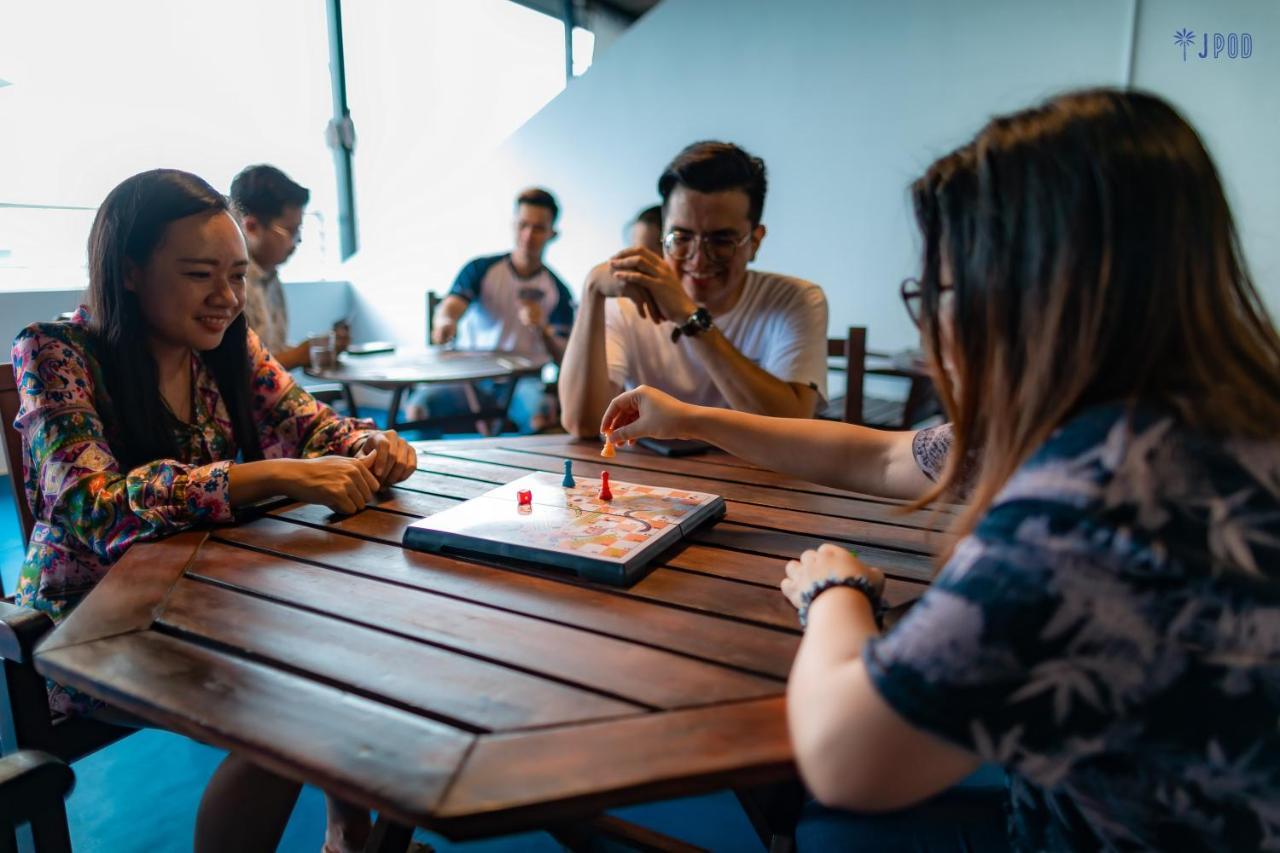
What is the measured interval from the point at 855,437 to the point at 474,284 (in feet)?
9.95

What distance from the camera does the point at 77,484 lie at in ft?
3.59

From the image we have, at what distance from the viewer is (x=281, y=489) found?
118cm

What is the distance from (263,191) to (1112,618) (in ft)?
9.96

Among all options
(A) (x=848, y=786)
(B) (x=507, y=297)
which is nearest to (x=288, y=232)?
(B) (x=507, y=297)

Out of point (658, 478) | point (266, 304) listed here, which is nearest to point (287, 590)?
point (658, 478)

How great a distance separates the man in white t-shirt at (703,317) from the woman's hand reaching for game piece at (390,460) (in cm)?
46

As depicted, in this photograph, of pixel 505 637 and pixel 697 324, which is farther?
pixel 697 324

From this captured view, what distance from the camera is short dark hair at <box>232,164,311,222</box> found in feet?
9.37

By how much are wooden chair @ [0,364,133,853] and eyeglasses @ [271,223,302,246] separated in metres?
2.21

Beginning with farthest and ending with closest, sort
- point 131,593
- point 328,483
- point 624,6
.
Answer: point 624,6, point 328,483, point 131,593

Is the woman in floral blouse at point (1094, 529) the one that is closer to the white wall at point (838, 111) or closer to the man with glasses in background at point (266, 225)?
the white wall at point (838, 111)

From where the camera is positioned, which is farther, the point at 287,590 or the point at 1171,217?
the point at 287,590

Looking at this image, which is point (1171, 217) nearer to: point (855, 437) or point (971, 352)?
point (971, 352)

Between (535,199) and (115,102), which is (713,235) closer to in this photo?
(535,199)
